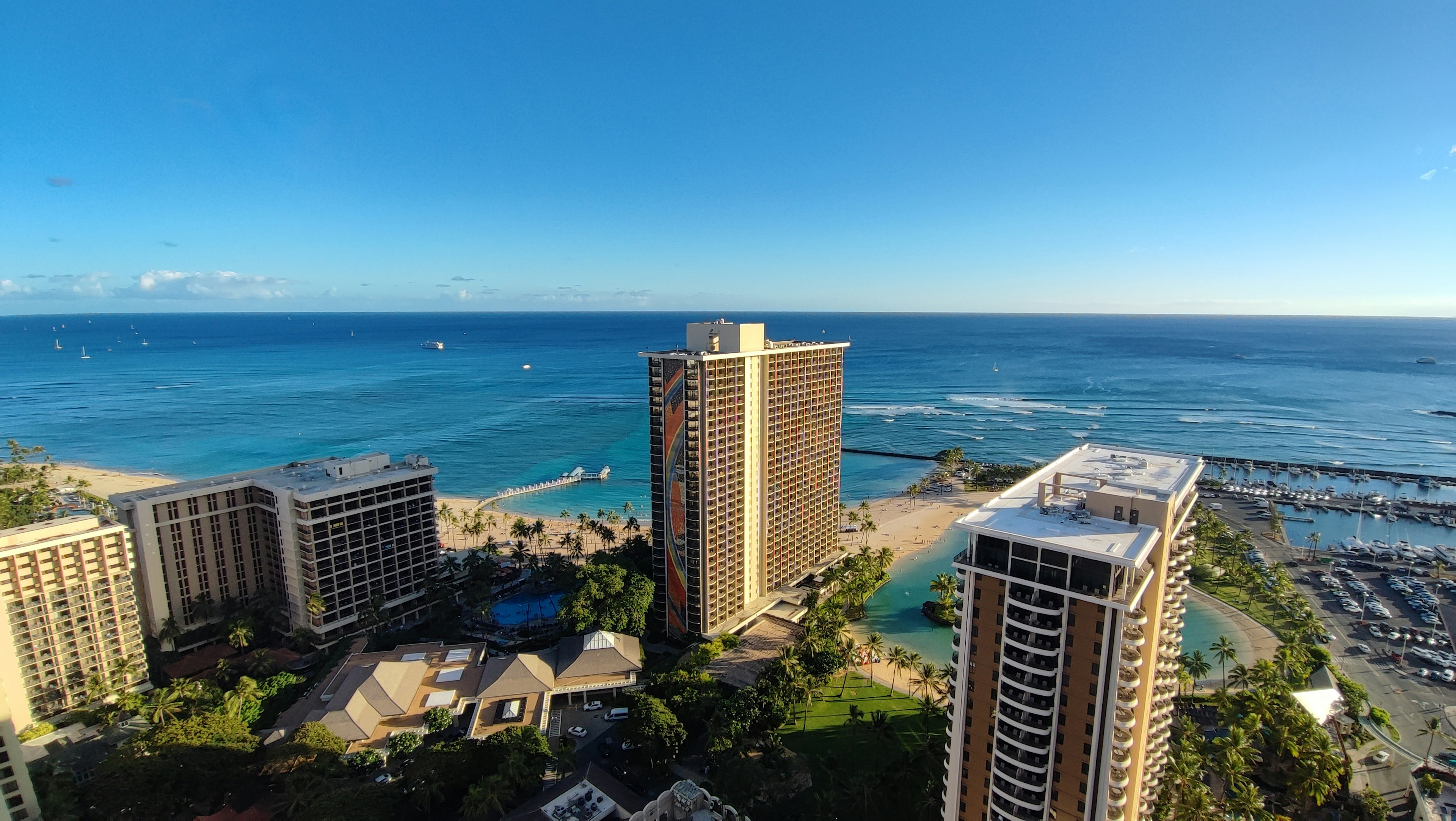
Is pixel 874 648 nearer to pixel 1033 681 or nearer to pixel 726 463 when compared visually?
pixel 726 463

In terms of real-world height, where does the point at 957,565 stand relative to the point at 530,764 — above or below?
above

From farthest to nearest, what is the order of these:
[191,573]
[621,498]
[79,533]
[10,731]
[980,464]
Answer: [980,464], [621,498], [191,573], [79,533], [10,731]

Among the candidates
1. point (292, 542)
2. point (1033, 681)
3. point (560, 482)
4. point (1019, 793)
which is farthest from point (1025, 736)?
point (560, 482)

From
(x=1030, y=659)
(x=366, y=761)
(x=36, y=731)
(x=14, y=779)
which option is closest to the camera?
(x=1030, y=659)

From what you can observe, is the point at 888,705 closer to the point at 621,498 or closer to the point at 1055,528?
the point at 1055,528

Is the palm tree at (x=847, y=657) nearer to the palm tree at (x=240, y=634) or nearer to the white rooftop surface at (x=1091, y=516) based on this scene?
the white rooftop surface at (x=1091, y=516)

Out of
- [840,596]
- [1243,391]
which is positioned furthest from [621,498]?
[1243,391]

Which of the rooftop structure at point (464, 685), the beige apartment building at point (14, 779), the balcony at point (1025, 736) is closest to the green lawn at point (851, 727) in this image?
the rooftop structure at point (464, 685)
